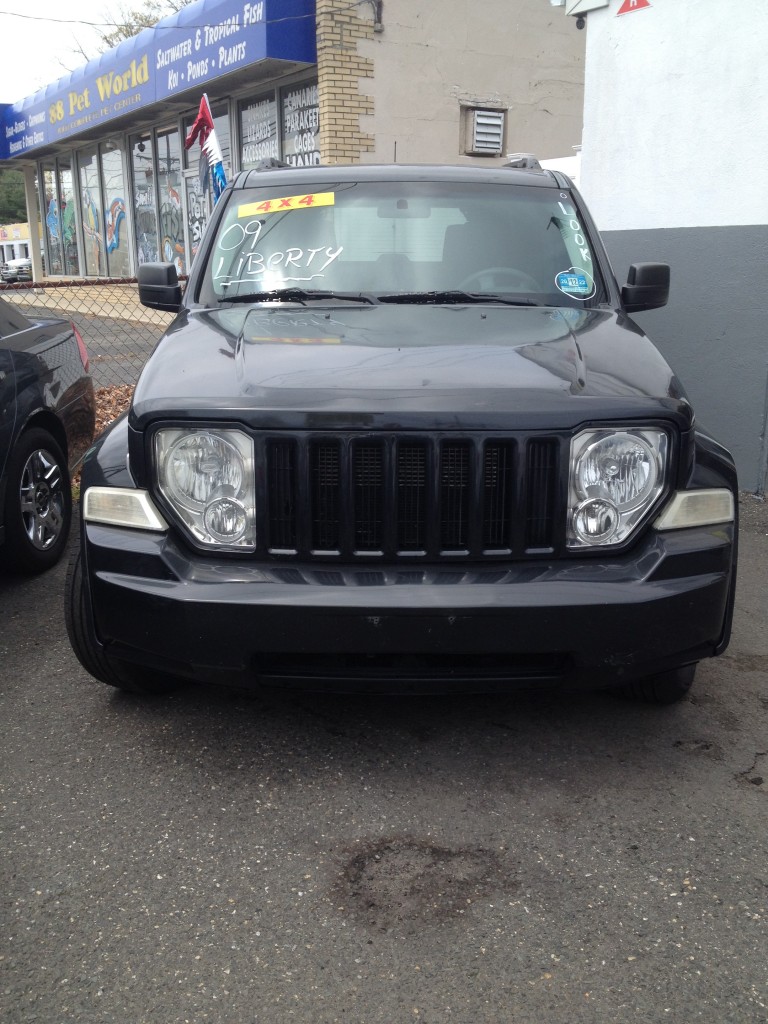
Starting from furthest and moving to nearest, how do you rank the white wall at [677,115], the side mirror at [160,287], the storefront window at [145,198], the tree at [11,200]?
the tree at [11,200], the storefront window at [145,198], the white wall at [677,115], the side mirror at [160,287]

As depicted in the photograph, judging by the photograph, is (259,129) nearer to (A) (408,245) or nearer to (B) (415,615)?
(A) (408,245)

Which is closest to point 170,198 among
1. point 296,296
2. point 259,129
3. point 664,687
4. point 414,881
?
point 259,129

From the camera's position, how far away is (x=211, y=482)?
2.75 meters

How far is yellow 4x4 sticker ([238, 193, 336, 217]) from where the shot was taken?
4.05 meters

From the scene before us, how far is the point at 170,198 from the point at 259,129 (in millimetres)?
4243

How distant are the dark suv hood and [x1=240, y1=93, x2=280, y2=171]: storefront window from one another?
12995 millimetres

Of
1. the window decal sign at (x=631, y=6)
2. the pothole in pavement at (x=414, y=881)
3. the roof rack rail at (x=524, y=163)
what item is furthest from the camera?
the window decal sign at (x=631, y=6)

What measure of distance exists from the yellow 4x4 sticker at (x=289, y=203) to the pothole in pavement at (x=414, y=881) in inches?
104

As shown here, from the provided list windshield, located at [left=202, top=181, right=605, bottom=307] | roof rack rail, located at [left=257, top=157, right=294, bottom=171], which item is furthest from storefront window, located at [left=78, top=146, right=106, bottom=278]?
windshield, located at [left=202, top=181, right=605, bottom=307]

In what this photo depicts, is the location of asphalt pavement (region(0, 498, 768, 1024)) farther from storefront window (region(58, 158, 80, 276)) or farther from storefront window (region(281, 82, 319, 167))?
storefront window (region(58, 158, 80, 276))

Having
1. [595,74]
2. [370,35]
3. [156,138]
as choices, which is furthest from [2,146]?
[595,74]

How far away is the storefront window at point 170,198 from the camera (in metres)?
19.2

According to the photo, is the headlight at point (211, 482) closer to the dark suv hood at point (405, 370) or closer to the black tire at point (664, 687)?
the dark suv hood at point (405, 370)

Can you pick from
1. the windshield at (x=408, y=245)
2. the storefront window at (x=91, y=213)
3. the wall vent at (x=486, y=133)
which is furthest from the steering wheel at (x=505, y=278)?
the storefront window at (x=91, y=213)
